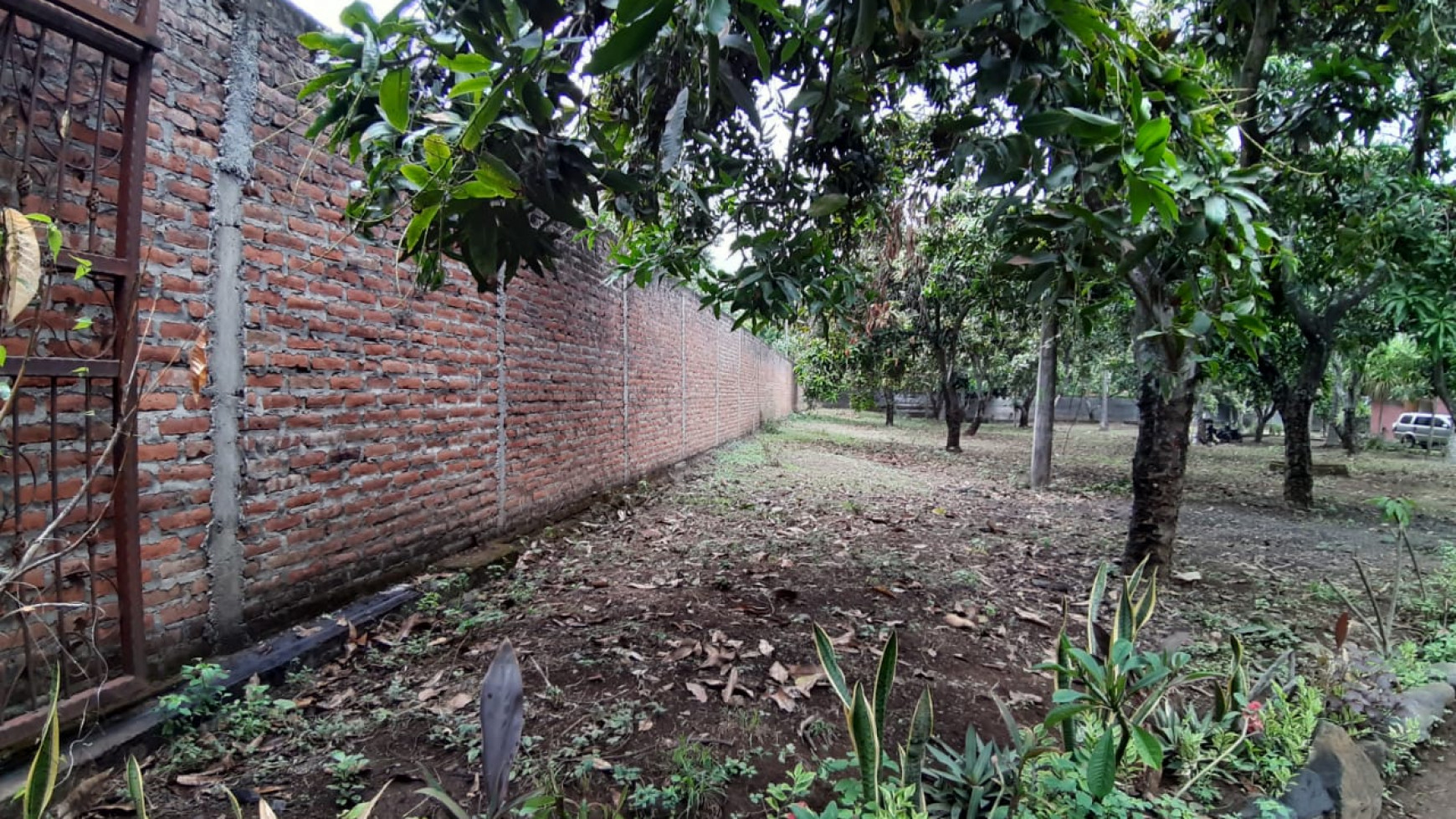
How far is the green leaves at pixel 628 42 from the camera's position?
106 centimetres

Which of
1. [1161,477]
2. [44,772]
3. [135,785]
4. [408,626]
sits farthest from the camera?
[1161,477]

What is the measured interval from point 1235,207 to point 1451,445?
795 inches

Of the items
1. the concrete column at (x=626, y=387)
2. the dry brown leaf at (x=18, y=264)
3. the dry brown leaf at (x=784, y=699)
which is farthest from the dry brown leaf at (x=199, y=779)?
the concrete column at (x=626, y=387)

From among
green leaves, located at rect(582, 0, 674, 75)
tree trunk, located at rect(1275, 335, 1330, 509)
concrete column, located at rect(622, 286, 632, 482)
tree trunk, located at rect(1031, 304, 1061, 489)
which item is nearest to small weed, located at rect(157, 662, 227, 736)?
green leaves, located at rect(582, 0, 674, 75)

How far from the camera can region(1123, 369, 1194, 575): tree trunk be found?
405cm

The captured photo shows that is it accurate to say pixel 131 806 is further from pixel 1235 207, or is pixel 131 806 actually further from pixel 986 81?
pixel 1235 207

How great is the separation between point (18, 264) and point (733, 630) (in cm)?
280

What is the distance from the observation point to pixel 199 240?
246 cm

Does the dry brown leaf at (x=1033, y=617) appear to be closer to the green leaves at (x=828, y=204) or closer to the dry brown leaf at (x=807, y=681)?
the dry brown leaf at (x=807, y=681)

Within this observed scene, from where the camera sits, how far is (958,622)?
11.2 ft

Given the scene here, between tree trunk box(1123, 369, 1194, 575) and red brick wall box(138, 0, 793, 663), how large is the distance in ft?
14.1

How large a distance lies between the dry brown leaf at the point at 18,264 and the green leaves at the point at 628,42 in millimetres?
1294

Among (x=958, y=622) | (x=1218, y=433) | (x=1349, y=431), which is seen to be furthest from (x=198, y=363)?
(x=1218, y=433)

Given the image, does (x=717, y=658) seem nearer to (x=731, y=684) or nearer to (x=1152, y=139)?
(x=731, y=684)
